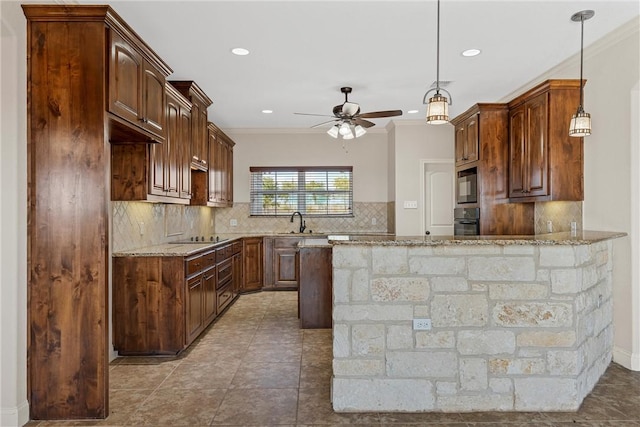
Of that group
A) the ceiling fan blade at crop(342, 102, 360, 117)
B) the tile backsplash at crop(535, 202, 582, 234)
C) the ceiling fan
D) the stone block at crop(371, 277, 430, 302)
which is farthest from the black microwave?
the stone block at crop(371, 277, 430, 302)

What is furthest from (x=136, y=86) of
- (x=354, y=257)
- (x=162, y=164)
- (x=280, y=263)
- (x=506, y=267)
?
(x=280, y=263)

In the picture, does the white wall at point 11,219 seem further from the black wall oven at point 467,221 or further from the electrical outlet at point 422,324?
the black wall oven at point 467,221

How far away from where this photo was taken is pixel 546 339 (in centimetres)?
259

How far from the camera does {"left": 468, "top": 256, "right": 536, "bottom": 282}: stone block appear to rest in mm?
2596

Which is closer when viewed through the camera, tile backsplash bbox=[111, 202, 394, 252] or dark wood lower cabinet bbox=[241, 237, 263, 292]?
tile backsplash bbox=[111, 202, 394, 252]

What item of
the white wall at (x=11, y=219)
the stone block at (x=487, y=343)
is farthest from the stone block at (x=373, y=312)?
the white wall at (x=11, y=219)

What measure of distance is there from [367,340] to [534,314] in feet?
3.60

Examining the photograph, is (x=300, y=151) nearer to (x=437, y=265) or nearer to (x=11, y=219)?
(x=437, y=265)

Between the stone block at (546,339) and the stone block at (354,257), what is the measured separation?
111 centimetres

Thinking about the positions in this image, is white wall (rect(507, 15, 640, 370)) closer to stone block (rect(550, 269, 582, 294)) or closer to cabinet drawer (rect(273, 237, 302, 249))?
stone block (rect(550, 269, 582, 294))

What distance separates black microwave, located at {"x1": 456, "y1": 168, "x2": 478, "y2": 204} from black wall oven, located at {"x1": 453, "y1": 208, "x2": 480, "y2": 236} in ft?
0.41

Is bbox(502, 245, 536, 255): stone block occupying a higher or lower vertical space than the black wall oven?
lower

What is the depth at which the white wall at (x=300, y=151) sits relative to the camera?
7.08 metres

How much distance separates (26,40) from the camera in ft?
8.09
